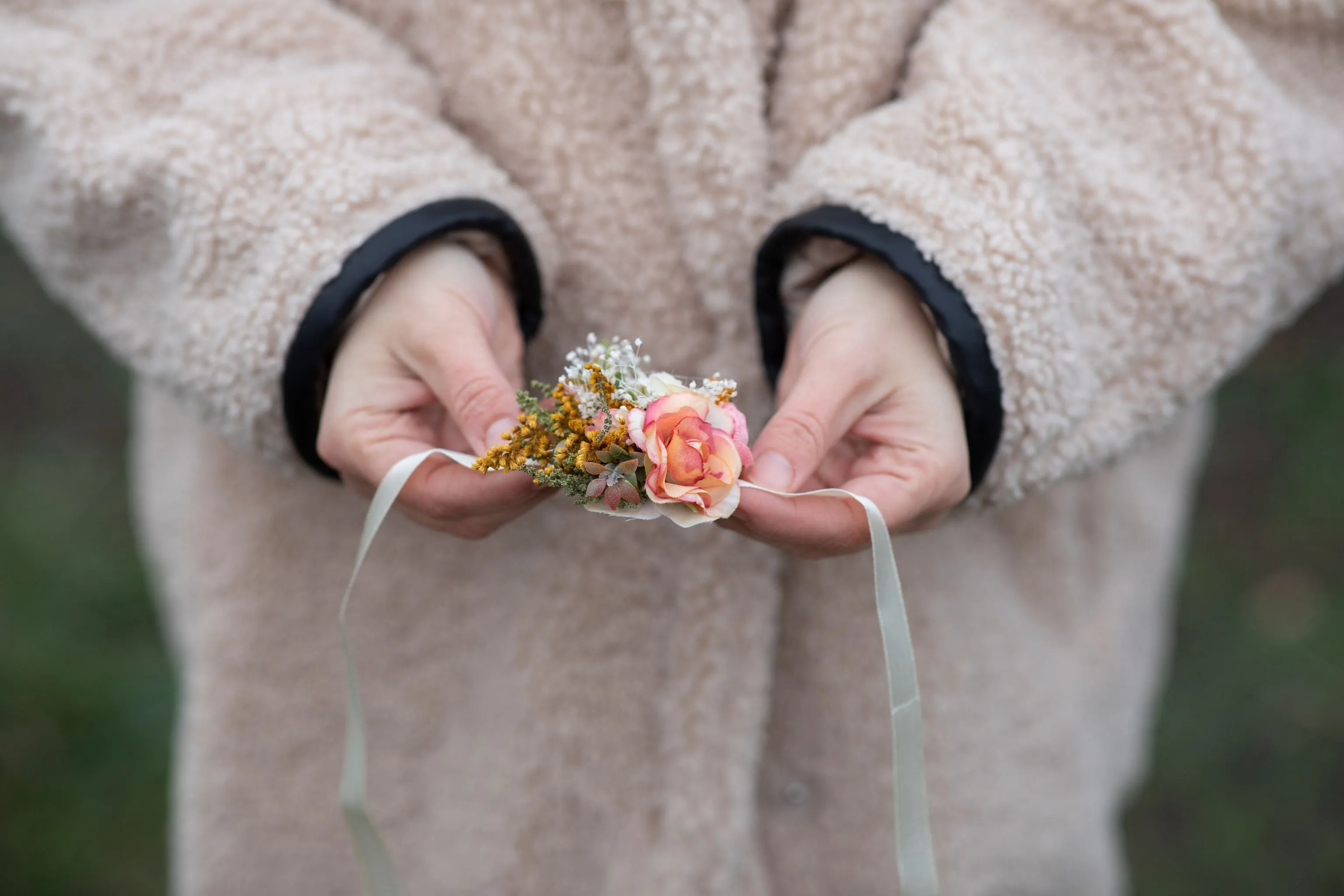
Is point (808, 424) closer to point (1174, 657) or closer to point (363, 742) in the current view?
point (363, 742)

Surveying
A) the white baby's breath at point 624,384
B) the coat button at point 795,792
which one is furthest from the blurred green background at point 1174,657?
the white baby's breath at point 624,384

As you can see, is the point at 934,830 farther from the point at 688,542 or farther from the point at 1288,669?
the point at 1288,669

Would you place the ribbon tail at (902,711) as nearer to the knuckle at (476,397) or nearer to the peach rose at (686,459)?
the peach rose at (686,459)

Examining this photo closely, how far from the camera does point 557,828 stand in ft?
4.13

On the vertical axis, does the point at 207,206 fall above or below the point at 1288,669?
above

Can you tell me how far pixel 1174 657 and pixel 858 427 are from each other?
200 cm

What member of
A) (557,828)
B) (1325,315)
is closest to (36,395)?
(557,828)

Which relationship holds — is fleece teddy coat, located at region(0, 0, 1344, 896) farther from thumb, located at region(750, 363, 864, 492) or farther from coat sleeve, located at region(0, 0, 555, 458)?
thumb, located at region(750, 363, 864, 492)

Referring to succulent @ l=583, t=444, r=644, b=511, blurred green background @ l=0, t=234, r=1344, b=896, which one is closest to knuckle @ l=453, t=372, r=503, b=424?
succulent @ l=583, t=444, r=644, b=511

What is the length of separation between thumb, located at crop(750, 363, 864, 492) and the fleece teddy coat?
13 centimetres

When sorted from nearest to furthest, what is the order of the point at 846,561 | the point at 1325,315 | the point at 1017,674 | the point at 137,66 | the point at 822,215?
the point at 822,215, the point at 137,66, the point at 846,561, the point at 1017,674, the point at 1325,315

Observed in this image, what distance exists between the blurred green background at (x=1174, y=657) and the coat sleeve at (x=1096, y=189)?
1696 mm

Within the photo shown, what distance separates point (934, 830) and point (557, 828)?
48 cm

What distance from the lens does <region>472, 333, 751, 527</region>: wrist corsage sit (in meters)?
0.84
